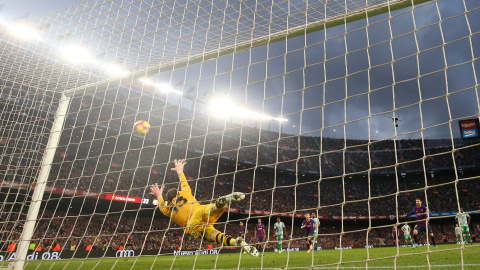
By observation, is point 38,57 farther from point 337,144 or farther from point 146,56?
point 337,144

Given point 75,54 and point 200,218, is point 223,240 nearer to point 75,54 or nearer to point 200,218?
point 200,218

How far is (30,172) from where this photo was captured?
7066 millimetres

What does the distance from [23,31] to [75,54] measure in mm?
1392

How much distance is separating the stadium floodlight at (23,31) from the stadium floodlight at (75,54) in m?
0.68

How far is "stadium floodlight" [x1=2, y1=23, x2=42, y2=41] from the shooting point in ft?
22.1

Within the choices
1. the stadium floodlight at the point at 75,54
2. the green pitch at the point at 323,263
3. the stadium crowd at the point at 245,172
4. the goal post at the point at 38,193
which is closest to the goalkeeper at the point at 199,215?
the green pitch at the point at 323,263

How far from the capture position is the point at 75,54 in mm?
6566

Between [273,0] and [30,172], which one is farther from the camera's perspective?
[30,172]

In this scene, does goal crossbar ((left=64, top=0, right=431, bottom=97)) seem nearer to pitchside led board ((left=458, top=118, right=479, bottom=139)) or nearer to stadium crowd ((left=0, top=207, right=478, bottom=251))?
stadium crowd ((left=0, top=207, right=478, bottom=251))

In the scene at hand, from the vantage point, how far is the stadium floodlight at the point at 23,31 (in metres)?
6.72

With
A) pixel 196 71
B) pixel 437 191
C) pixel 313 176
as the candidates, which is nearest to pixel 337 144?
pixel 313 176

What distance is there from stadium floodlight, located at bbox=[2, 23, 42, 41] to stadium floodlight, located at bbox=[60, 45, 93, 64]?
0.68 m

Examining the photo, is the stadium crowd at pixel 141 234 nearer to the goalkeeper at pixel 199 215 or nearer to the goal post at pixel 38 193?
the goal post at pixel 38 193

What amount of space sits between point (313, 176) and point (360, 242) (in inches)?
342
